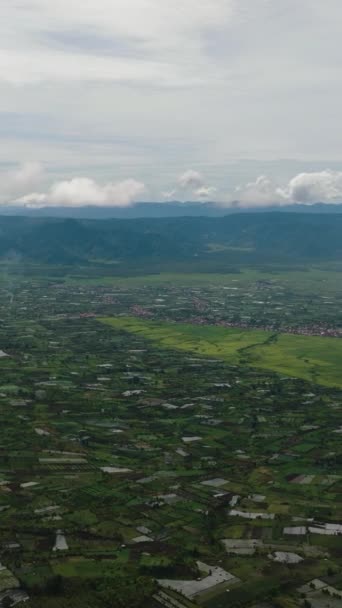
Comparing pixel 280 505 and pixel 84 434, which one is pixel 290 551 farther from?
pixel 84 434

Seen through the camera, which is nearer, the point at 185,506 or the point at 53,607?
the point at 53,607

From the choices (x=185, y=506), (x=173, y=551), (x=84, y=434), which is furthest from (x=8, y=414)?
(x=173, y=551)

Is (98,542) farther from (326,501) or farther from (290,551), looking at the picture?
(326,501)

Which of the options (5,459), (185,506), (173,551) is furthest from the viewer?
(5,459)

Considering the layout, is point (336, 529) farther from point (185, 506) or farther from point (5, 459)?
point (5, 459)

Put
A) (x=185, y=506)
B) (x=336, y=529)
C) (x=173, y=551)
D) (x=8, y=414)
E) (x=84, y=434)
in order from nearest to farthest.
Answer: (x=173, y=551) < (x=336, y=529) < (x=185, y=506) < (x=84, y=434) < (x=8, y=414)

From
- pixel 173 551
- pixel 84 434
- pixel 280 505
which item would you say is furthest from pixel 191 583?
pixel 84 434

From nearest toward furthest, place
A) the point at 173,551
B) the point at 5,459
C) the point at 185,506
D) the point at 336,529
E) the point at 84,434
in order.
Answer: the point at 173,551
the point at 336,529
the point at 185,506
the point at 5,459
the point at 84,434

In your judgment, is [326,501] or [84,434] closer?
[326,501]

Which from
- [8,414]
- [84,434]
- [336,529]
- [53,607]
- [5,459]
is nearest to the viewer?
[53,607]
